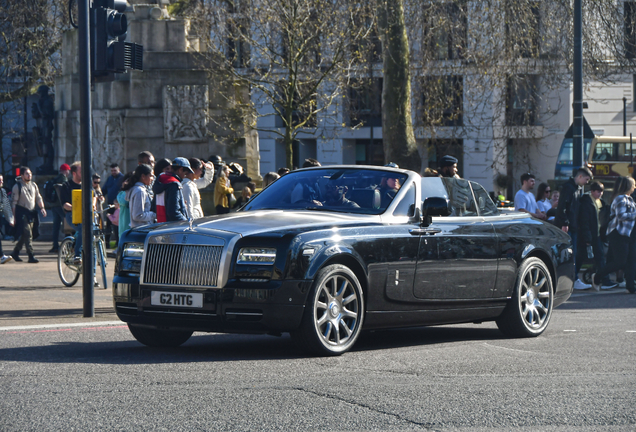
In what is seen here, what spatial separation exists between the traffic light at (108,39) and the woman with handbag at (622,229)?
8.28m

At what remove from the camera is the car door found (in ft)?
29.2

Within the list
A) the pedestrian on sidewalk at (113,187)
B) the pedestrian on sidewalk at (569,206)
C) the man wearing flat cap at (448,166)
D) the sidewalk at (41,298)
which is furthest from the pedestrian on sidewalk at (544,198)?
the pedestrian on sidewalk at (113,187)

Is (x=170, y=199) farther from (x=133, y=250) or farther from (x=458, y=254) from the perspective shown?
(x=458, y=254)

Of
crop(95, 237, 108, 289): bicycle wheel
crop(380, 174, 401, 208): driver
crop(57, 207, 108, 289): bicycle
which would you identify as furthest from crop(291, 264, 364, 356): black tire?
crop(57, 207, 108, 289): bicycle

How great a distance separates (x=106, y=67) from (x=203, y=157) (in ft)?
49.1

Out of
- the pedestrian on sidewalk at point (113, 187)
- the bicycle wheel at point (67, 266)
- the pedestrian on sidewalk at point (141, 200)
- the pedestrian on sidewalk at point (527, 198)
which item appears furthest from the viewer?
the pedestrian on sidewalk at point (113, 187)

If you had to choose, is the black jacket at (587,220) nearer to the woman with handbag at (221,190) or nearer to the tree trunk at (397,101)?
the woman with handbag at (221,190)

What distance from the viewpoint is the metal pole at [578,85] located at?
19719mm

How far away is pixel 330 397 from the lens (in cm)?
634

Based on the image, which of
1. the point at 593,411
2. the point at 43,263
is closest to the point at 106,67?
the point at 593,411

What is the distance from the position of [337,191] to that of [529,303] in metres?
2.36

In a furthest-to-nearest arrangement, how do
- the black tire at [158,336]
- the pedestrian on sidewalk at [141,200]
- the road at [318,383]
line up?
the pedestrian on sidewalk at [141,200] → the black tire at [158,336] → the road at [318,383]

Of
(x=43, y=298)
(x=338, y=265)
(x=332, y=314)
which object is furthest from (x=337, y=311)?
(x=43, y=298)

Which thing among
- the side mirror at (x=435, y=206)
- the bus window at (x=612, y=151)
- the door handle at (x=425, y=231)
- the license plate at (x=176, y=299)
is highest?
the bus window at (x=612, y=151)
